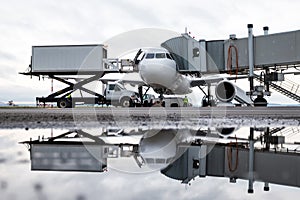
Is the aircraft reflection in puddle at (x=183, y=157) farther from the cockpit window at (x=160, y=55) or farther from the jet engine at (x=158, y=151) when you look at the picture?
the cockpit window at (x=160, y=55)

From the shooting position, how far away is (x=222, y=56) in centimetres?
2217

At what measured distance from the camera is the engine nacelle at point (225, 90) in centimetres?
1644

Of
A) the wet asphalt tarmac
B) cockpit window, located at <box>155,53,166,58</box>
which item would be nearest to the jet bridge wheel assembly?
cockpit window, located at <box>155,53,166,58</box>

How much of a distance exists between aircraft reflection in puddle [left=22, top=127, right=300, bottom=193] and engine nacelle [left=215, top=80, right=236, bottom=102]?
1344cm

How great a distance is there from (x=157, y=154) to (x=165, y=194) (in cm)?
110

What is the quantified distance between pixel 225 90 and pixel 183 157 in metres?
14.9

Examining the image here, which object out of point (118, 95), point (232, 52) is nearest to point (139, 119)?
point (232, 52)

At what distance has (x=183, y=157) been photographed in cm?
232

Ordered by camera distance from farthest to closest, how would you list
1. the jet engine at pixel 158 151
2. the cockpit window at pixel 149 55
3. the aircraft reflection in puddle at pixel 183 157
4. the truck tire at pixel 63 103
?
the truck tire at pixel 63 103, the cockpit window at pixel 149 55, the jet engine at pixel 158 151, the aircraft reflection in puddle at pixel 183 157

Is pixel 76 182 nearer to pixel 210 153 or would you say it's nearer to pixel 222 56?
pixel 210 153

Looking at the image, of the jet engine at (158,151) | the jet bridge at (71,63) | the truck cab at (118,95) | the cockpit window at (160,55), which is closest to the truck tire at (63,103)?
the jet bridge at (71,63)

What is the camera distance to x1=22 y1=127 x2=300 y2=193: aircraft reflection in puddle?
5.93ft

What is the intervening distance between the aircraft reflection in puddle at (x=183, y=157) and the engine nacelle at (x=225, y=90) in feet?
44.1

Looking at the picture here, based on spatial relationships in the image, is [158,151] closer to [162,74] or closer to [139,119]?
[139,119]
